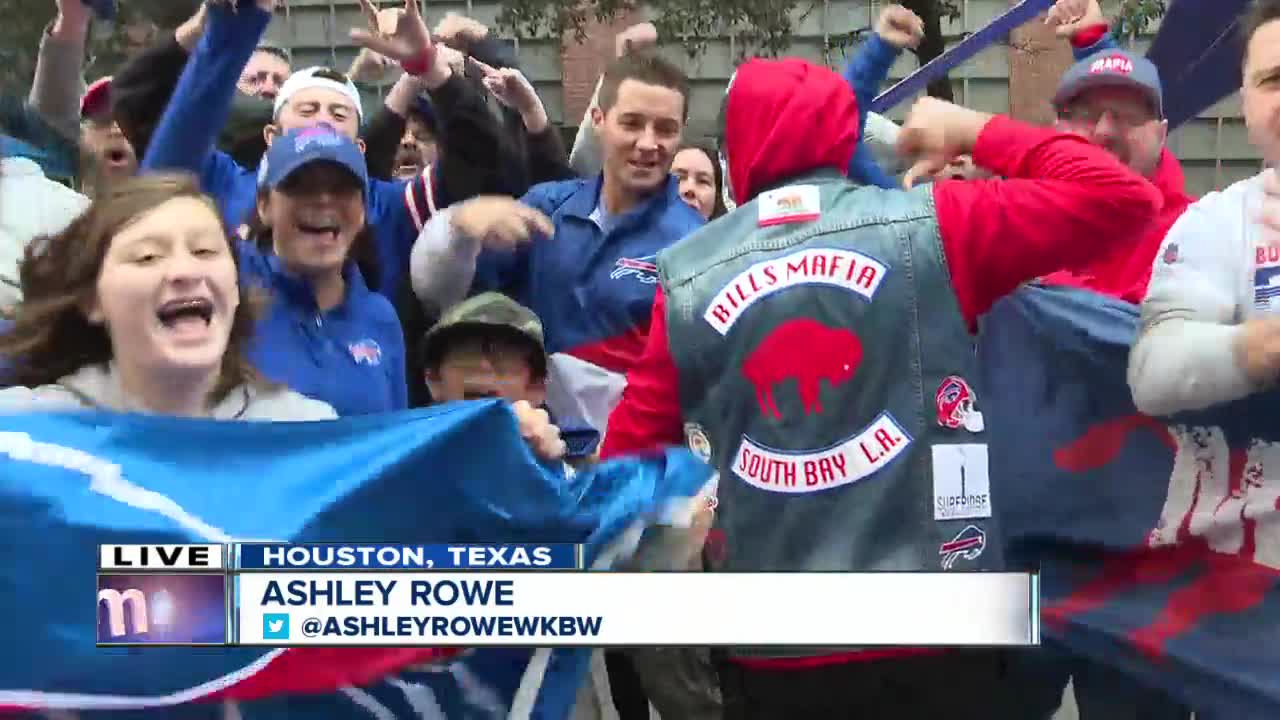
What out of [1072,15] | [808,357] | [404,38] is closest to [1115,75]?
[1072,15]

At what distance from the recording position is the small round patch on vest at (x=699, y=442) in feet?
9.50

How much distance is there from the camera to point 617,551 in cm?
286

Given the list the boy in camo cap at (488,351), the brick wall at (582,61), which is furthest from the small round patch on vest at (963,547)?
the brick wall at (582,61)

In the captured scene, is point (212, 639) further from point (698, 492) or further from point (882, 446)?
point (882, 446)

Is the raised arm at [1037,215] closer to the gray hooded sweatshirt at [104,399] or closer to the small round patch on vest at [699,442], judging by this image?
the small round patch on vest at [699,442]

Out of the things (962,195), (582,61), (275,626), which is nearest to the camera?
(275,626)

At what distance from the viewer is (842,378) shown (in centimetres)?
274

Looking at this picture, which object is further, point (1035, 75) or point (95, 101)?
point (1035, 75)

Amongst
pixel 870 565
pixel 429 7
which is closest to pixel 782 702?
pixel 870 565

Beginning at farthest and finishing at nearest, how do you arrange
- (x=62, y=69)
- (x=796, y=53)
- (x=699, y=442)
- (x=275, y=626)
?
(x=796, y=53)
(x=62, y=69)
(x=699, y=442)
(x=275, y=626)

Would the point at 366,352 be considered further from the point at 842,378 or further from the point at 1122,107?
the point at 1122,107

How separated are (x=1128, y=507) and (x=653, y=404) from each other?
3.60ft

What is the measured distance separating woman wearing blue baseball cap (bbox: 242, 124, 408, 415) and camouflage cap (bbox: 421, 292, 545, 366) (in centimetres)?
10

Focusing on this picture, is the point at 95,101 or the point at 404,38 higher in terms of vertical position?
the point at 95,101
